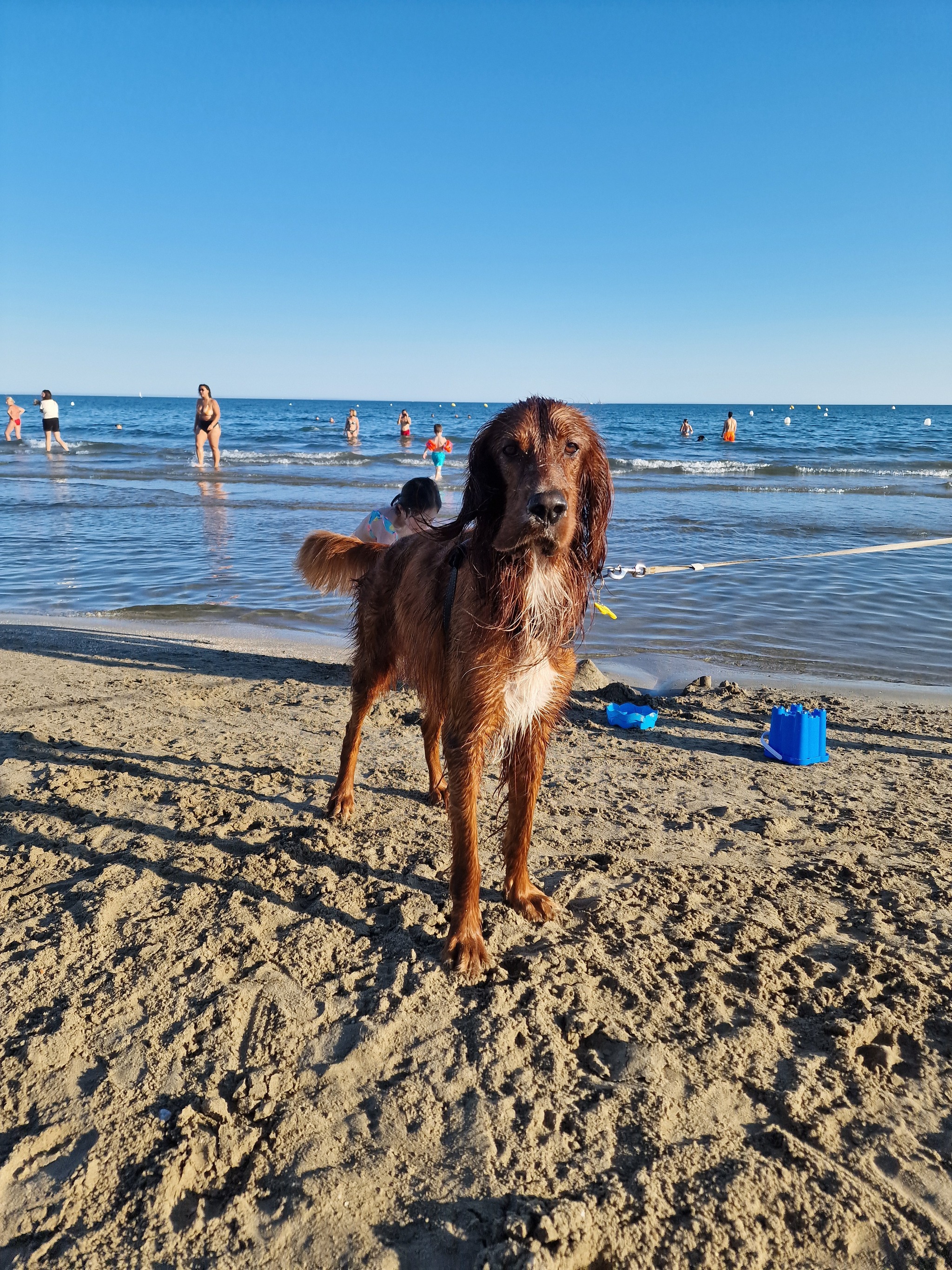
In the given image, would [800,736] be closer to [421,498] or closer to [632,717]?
[632,717]

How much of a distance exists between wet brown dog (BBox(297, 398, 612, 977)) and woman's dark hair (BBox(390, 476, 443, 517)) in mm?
2046

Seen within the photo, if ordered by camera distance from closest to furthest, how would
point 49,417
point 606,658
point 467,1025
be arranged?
1. point 467,1025
2. point 606,658
3. point 49,417

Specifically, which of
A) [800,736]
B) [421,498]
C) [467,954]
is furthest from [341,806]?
[800,736]

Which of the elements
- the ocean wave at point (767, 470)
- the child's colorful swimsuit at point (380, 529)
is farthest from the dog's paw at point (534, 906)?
the ocean wave at point (767, 470)

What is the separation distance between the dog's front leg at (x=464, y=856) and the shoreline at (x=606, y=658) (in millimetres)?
3581

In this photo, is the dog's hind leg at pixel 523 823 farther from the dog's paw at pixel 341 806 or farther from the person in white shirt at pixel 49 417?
the person in white shirt at pixel 49 417

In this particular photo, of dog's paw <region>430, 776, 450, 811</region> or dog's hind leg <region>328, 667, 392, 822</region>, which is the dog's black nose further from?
dog's paw <region>430, 776, 450, 811</region>

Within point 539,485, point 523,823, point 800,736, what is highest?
point 539,485

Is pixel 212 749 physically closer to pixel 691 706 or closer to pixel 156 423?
pixel 691 706

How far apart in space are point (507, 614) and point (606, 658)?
185 inches

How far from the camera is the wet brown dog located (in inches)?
96.9

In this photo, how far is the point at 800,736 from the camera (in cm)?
467

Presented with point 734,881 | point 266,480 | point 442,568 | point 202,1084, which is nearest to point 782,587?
point 734,881

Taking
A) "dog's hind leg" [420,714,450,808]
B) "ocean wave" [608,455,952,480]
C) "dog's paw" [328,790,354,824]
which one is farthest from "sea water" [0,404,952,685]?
"dog's paw" [328,790,354,824]
